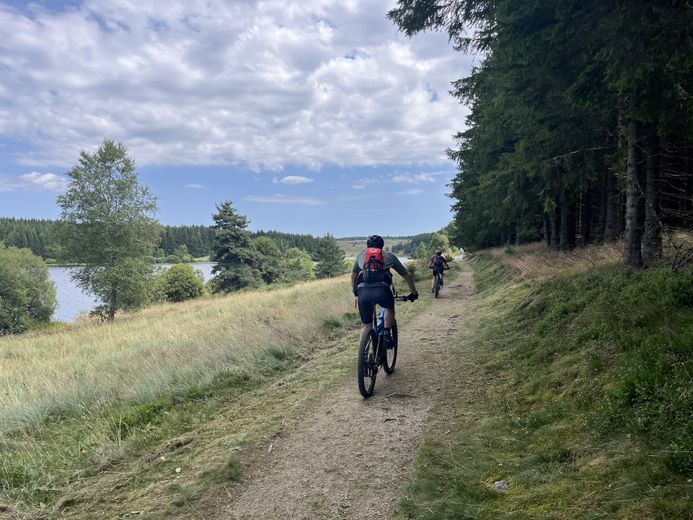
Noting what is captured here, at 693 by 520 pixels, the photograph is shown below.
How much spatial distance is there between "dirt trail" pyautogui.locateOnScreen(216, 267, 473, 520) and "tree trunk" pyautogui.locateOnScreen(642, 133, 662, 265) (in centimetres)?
514

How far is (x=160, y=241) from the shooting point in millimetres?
25578

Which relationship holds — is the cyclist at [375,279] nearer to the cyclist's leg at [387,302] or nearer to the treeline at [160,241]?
the cyclist's leg at [387,302]

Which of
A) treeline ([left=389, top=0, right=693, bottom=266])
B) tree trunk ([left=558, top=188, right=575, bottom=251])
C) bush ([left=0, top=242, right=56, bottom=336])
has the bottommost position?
bush ([left=0, top=242, right=56, bottom=336])

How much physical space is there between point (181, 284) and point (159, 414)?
127 feet

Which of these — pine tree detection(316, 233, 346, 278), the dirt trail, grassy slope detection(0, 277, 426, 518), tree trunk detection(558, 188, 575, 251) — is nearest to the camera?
the dirt trail

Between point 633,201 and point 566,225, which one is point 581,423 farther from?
point 566,225

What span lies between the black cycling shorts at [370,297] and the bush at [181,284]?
39.5 m

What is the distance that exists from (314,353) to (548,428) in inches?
215

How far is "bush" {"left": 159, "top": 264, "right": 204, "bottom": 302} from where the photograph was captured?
4162cm

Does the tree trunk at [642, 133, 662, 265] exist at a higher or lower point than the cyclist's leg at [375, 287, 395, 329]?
higher

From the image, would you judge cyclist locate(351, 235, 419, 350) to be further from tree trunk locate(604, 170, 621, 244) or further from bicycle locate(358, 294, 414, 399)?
tree trunk locate(604, 170, 621, 244)

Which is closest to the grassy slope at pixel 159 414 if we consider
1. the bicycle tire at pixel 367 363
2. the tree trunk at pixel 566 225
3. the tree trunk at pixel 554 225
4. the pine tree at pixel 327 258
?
the bicycle tire at pixel 367 363

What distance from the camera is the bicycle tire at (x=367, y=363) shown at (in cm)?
549

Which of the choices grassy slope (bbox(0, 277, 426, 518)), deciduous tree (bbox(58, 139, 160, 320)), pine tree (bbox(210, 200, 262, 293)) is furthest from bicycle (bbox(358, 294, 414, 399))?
pine tree (bbox(210, 200, 262, 293))
